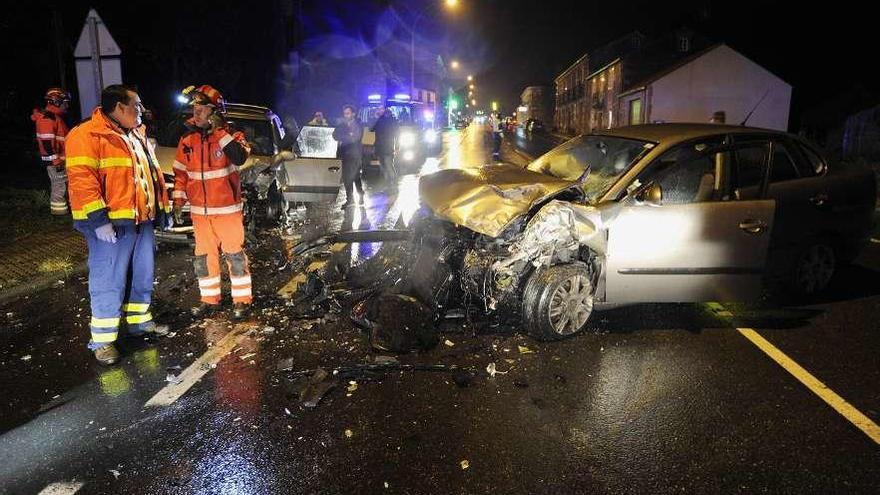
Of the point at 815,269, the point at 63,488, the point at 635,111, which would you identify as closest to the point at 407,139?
the point at 815,269

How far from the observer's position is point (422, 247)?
4980 mm

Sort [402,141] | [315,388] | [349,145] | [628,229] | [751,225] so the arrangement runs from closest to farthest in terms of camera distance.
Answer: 1. [315,388]
2. [628,229]
3. [751,225]
4. [349,145]
5. [402,141]

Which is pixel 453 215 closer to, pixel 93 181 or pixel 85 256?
pixel 93 181

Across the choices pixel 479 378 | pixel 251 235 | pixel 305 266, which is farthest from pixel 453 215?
pixel 251 235

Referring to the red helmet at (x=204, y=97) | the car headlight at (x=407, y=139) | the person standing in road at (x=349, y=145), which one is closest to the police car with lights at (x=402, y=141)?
the car headlight at (x=407, y=139)

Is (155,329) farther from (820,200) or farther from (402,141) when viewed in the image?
(402,141)

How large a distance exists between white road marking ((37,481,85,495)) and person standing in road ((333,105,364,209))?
8.51 meters

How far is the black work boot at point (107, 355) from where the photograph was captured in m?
4.14

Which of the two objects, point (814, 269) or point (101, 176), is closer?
point (101, 176)

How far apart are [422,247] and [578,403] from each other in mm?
1963

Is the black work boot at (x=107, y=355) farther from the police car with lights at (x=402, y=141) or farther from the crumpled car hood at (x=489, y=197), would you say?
the police car with lights at (x=402, y=141)

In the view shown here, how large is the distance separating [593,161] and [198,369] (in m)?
3.88

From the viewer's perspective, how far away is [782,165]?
16.9ft

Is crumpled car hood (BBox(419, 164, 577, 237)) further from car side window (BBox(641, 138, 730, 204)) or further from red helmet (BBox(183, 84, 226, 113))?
red helmet (BBox(183, 84, 226, 113))
